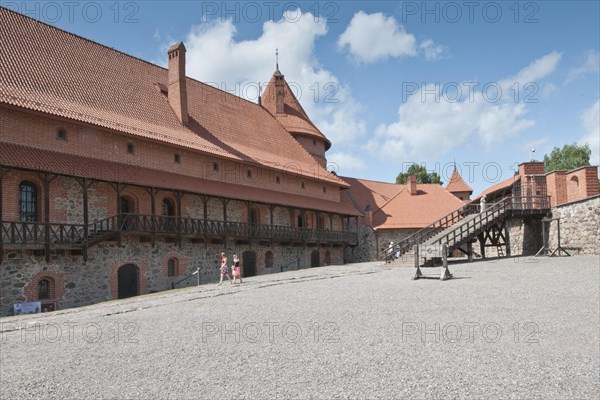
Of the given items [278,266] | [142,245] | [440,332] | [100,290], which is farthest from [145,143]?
[440,332]

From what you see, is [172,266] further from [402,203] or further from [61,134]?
[402,203]

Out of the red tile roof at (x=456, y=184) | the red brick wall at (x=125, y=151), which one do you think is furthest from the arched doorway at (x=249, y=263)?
the red tile roof at (x=456, y=184)

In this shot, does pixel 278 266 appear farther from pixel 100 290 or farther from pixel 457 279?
pixel 457 279

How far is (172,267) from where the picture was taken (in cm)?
2239

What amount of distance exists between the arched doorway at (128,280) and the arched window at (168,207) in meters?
3.26

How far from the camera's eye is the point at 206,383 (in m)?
6.98

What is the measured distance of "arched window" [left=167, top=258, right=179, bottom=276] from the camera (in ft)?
72.7

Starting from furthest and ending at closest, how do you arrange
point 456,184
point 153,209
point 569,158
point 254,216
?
point 569,158 → point 456,184 → point 254,216 → point 153,209

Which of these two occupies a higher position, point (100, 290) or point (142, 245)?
point (142, 245)

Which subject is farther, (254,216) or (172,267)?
(254,216)

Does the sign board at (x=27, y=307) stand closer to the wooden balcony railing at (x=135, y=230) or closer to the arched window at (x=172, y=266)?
the wooden balcony railing at (x=135, y=230)

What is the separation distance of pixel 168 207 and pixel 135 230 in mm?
3427

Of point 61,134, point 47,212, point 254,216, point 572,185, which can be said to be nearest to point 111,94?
point 61,134

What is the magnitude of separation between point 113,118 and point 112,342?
1384 centimetres
